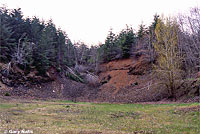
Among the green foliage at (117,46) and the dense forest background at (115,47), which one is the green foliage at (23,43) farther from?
the green foliage at (117,46)

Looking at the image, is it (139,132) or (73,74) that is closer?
(139,132)

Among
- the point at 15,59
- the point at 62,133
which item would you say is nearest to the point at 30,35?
the point at 15,59

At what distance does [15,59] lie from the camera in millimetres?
37500

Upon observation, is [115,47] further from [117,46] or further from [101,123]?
[101,123]

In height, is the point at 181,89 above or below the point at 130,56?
below

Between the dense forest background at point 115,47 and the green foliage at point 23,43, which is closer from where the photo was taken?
the dense forest background at point 115,47

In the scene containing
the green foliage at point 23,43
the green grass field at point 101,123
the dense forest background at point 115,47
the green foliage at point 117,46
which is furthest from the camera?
the green foliage at point 117,46

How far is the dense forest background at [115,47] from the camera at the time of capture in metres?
25.4

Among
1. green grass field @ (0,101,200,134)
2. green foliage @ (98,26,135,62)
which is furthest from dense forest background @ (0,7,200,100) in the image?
green grass field @ (0,101,200,134)

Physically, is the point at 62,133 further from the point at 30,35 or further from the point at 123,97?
the point at 30,35

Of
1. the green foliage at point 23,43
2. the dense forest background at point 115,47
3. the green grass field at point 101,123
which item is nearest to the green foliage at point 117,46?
the dense forest background at point 115,47

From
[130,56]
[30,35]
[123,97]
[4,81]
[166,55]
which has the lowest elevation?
[123,97]

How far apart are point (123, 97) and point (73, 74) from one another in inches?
729

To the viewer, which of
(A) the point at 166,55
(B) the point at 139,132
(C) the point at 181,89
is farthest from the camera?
(C) the point at 181,89
